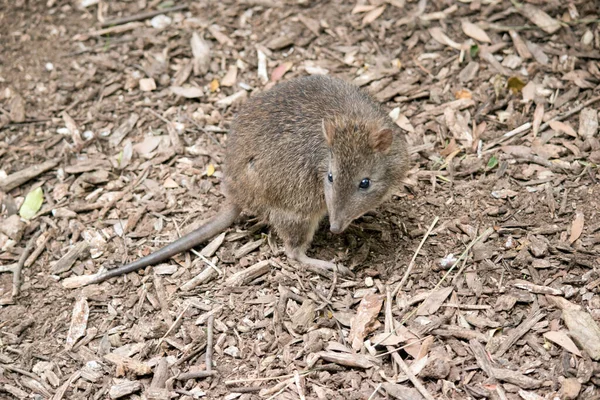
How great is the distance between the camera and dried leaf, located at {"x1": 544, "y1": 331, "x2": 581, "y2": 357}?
14.1 ft

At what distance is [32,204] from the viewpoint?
6.15 m

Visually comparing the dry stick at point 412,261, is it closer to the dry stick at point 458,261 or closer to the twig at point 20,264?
the dry stick at point 458,261

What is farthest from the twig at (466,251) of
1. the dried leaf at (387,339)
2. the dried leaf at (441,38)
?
the dried leaf at (441,38)

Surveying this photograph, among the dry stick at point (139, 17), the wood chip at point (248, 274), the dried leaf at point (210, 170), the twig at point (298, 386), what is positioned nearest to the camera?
the twig at point (298, 386)

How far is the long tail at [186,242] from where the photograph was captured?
540 centimetres

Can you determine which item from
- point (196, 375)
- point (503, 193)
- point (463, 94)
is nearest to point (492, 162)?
point (503, 193)

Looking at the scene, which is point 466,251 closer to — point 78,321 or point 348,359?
point 348,359

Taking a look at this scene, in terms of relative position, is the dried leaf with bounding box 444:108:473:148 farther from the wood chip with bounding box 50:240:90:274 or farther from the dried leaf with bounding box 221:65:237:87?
the wood chip with bounding box 50:240:90:274

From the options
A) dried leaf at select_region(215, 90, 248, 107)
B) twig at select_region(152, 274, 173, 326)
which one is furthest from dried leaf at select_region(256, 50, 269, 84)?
twig at select_region(152, 274, 173, 326)

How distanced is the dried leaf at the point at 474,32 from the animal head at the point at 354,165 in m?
2.43

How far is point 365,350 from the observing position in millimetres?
4652

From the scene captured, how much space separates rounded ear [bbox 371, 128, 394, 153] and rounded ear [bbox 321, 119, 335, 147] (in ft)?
0.97

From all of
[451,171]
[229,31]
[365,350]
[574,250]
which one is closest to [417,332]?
[365,350]

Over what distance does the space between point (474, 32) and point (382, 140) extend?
2.69 metres
